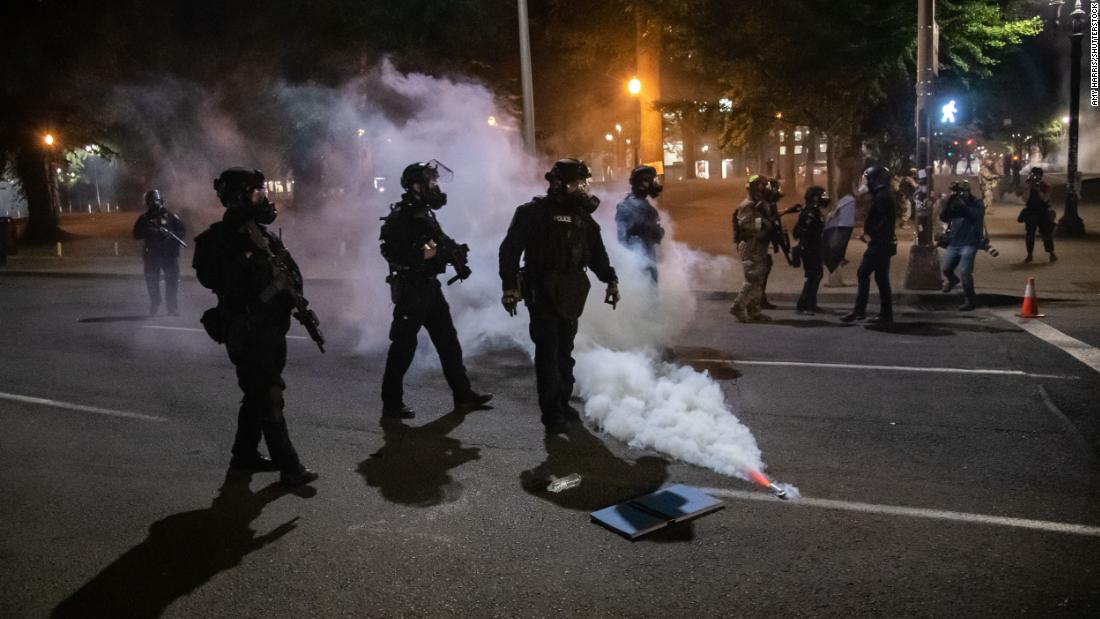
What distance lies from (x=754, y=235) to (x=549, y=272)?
5.04 m

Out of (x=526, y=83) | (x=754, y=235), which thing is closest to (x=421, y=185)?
(x=754, y=235)

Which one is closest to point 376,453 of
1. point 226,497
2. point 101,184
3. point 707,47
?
point 226,497

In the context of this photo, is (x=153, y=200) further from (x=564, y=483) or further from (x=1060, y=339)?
(x=1060, y=339)

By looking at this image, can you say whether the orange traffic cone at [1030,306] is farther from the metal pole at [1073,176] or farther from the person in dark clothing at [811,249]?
the metal pole at [1073,176]

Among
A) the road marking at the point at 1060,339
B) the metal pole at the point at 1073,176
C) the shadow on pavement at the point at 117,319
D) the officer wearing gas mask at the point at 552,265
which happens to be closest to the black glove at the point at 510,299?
the officer wearing gas mask at the point at 552,265

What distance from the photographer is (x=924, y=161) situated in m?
12.8

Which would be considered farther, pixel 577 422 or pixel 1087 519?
pixel 577 422

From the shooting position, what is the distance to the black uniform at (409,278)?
21.3ft

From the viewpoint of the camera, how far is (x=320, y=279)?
54.7ft

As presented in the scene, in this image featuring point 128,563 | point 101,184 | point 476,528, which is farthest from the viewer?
point 101,184

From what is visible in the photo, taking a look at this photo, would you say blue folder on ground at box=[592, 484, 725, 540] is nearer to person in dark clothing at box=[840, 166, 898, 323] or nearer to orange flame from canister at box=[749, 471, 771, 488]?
orange flame from canister at box=[749, 471, 771, 488]

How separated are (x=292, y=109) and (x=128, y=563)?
23.4 m

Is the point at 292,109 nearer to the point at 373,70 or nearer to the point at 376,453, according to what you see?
the point at 373,70

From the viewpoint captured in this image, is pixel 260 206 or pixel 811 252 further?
pixel 811 252
